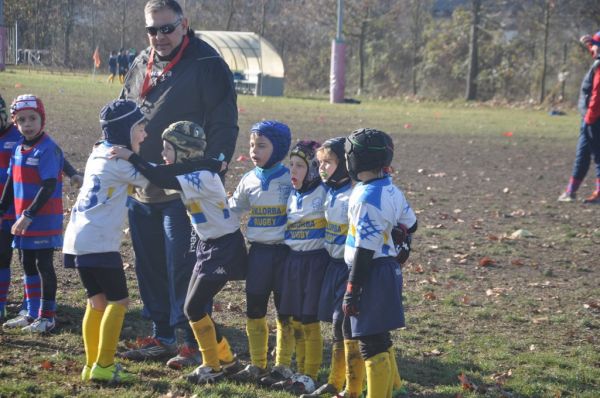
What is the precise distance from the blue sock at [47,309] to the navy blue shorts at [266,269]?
1692mm

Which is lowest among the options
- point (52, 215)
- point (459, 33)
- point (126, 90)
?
point (52, 215)

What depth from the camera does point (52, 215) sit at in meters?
6.43

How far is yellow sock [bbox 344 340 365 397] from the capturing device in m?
5.03

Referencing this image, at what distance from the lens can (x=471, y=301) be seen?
25.8 feet

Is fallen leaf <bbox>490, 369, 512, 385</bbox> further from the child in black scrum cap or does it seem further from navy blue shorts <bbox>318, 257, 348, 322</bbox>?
navy blue shorts <bbox>318, 257, 348, 322</bbox>

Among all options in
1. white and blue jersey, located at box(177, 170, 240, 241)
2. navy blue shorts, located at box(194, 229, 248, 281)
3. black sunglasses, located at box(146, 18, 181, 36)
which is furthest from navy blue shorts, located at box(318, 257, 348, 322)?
black sunglasses, located at box(146, 18, 181, 36)

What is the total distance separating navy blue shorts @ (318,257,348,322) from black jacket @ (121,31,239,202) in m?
1.06

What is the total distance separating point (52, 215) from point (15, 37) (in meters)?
7.69

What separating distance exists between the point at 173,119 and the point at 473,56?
142 ft

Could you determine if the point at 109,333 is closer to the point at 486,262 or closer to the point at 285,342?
the point at 285,342

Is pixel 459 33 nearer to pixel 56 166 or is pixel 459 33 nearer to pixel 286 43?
pixel 286 43

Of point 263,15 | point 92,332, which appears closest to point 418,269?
point 92,332

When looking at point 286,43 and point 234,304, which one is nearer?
point 234,304

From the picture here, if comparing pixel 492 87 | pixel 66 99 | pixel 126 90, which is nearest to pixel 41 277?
pixel 126 90
